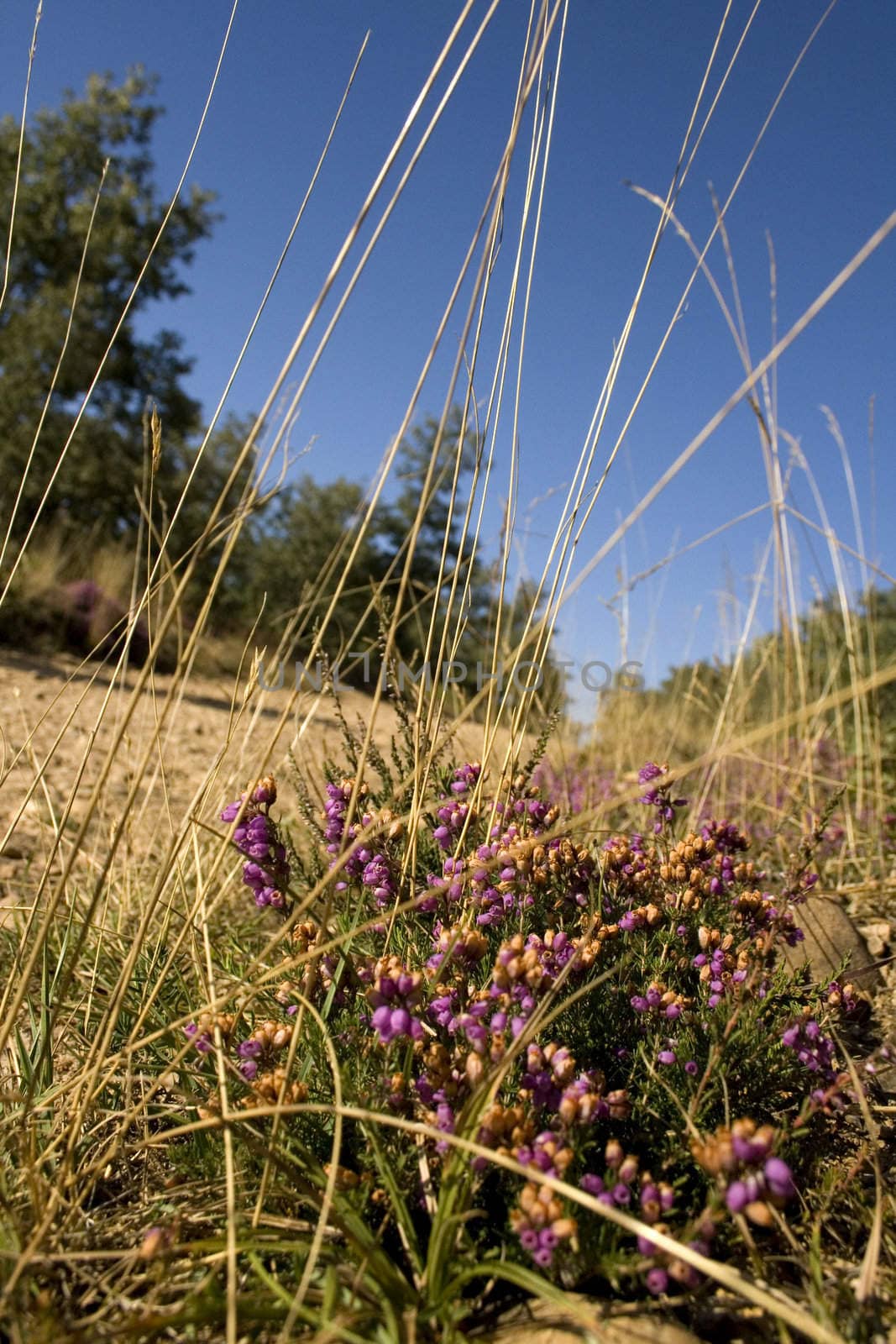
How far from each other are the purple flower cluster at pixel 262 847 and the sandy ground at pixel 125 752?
10 centimetres

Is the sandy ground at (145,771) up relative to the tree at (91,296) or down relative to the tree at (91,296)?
down

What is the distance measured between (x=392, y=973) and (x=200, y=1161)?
0.51m

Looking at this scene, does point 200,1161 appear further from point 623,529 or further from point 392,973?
point 623,529

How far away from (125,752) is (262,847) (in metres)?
3.84

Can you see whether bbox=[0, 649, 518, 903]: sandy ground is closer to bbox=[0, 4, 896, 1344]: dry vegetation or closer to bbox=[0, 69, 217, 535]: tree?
bbox=[0, 4, 896, 1344]: dry vegetation

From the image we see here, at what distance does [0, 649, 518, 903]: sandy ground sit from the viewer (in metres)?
1.67

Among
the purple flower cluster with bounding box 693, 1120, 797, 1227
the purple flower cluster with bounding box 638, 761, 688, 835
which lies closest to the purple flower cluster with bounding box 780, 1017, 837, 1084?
the purple flower cluster with bounding box 693, 1120, 797, 1227

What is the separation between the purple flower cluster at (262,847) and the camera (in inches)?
59.1

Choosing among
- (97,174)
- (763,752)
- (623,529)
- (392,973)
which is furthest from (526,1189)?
(97,174)

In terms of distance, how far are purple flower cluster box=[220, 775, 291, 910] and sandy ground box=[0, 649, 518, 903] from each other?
0.10m

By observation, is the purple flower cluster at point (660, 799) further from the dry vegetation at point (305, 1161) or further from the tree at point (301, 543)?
the tree at point (301, 543)

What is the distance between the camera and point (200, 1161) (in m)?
1.33

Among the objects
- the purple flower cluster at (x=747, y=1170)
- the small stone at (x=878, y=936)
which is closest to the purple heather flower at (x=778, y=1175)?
the purple flower cluster at (x=747, y=1170)

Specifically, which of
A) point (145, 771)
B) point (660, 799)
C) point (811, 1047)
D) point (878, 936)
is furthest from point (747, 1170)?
point (145, 771)
